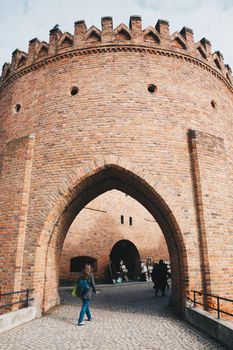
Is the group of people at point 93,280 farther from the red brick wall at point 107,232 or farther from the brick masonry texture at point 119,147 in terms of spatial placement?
the red brick wall at point 107,232

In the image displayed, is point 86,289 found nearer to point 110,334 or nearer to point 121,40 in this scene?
point 110,334

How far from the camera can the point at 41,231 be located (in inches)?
267

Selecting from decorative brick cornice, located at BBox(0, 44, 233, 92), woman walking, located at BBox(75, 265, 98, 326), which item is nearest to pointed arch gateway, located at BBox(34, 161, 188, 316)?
woman walking, located at BBox(75, 265, 98, 326)

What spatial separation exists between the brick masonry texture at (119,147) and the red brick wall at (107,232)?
7.71 m

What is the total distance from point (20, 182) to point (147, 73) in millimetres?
4887

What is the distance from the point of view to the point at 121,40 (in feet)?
27.9

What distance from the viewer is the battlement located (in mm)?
8523

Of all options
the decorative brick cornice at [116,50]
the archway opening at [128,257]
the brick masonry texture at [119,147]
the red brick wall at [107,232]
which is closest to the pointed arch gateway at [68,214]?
the brick masonry texture at [119,147]

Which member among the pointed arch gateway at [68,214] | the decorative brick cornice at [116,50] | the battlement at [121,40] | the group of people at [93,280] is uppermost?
the battlement at [121,40]

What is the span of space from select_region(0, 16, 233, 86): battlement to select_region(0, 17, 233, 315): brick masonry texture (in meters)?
0.04

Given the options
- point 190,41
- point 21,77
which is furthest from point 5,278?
point 190,41

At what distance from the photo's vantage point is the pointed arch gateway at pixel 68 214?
21.8 feet

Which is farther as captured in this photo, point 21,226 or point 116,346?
point 21,226

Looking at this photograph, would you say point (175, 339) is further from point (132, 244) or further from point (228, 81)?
point (132, 244)
